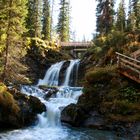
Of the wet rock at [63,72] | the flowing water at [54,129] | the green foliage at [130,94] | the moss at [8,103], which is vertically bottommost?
the flowing water at [54,129]

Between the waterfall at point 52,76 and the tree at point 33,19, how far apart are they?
15.2 m

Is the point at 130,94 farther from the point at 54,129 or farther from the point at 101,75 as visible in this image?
the point at 54,129

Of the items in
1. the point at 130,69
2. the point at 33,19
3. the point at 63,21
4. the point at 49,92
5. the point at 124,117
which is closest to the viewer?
the point at 124,117

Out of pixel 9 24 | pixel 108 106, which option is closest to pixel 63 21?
pixel 9 24

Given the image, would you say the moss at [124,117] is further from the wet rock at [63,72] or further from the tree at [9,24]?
the wet rock at [63,72]

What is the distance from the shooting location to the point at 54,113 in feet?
82.4

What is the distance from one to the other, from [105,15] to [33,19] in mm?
16102

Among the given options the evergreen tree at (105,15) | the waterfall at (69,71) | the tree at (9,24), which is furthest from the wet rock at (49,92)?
the evergreen tree at (105,15)

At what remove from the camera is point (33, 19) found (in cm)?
5944

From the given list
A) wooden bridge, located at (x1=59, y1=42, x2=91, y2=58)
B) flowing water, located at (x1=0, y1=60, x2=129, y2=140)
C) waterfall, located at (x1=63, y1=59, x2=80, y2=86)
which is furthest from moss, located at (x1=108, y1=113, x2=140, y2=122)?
wooden bridge, located at (x1=59, y1=42, x2=91, y2=58)

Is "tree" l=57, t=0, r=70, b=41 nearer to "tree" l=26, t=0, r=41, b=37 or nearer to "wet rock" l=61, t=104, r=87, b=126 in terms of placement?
"tree" l=26, t=0, r=41, b=37

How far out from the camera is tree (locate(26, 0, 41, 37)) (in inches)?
2315

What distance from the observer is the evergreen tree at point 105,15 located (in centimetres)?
4712

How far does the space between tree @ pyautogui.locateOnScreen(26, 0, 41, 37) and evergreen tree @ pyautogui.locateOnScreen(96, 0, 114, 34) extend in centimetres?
1339
